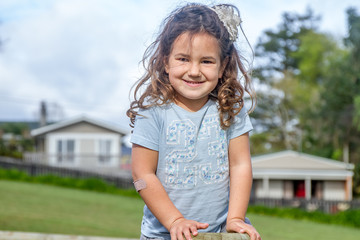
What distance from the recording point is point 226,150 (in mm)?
2420

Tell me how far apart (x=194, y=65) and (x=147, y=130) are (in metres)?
0.38

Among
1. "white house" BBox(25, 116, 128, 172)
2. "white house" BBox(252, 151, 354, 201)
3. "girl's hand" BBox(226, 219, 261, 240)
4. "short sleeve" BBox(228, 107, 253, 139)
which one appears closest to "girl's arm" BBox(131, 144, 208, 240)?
"girl's hand" BBox(226, 219, 261, 240)

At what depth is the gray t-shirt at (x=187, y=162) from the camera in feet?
7.66

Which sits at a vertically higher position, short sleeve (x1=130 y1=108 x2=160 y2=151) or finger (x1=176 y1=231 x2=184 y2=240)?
short sleeve (x1=130 y1=108 x2=160 y2=151)

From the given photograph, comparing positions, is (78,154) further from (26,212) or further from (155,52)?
(155,52)

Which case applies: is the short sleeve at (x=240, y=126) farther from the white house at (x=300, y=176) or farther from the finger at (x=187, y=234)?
the white house at (x=300, y=176)

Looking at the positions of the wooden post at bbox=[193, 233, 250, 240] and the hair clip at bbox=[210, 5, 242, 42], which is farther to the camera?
the hair clip at bbox=[210, 5, 242, 42]

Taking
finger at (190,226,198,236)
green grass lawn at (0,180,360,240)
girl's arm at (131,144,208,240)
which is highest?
girl's arm at (131,144,208,240)

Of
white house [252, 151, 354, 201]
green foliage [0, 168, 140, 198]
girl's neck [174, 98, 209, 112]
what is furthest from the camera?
white house [252, 151, 354, 201]

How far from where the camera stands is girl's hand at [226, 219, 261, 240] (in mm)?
2134

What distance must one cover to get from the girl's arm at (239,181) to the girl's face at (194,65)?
1.02 feet

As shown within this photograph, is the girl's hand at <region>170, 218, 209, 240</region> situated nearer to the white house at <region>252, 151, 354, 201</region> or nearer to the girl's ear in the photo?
the girl's ear

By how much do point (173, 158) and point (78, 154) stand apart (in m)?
26.9

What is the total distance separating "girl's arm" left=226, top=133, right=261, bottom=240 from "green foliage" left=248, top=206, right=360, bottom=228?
12872 millimetres
